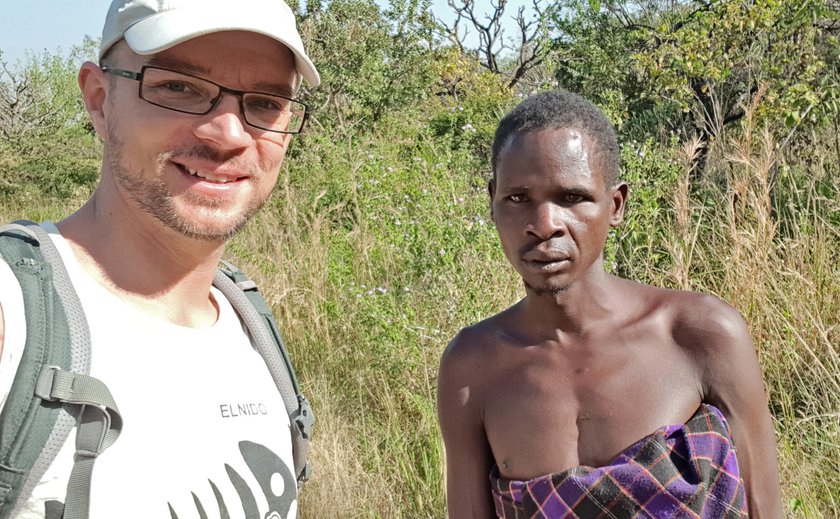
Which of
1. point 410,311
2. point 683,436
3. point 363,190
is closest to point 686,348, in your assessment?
point 683,436

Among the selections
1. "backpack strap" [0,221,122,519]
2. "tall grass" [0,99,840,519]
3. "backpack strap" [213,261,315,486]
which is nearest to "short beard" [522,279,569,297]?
"backpack strap" [213,261,315,486]

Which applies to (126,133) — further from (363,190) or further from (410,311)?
(363,190)

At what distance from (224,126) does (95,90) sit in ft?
A: 0.97

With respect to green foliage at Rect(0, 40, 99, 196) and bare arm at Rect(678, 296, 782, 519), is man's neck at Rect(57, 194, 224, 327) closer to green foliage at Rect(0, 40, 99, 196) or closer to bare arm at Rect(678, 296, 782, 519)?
bare arm at Rect(678, 296, 782, 519)

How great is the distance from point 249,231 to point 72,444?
5.16 metres

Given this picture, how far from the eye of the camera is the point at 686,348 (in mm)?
1688

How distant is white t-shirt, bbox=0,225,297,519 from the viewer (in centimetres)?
136

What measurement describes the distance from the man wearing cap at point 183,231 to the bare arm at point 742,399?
34.9 inches

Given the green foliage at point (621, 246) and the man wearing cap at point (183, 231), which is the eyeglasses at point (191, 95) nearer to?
the man wearing cap at point (183, 231)

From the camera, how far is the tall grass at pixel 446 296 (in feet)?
11.4

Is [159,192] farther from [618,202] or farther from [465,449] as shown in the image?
[618,202]

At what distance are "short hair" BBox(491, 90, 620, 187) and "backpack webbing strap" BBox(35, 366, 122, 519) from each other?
0.93 meters

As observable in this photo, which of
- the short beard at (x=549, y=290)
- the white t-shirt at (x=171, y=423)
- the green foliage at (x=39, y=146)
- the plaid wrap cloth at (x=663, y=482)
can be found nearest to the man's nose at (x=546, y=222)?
the short beard at (x=549, y=290)

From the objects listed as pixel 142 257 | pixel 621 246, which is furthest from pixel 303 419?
pixel 621 246
